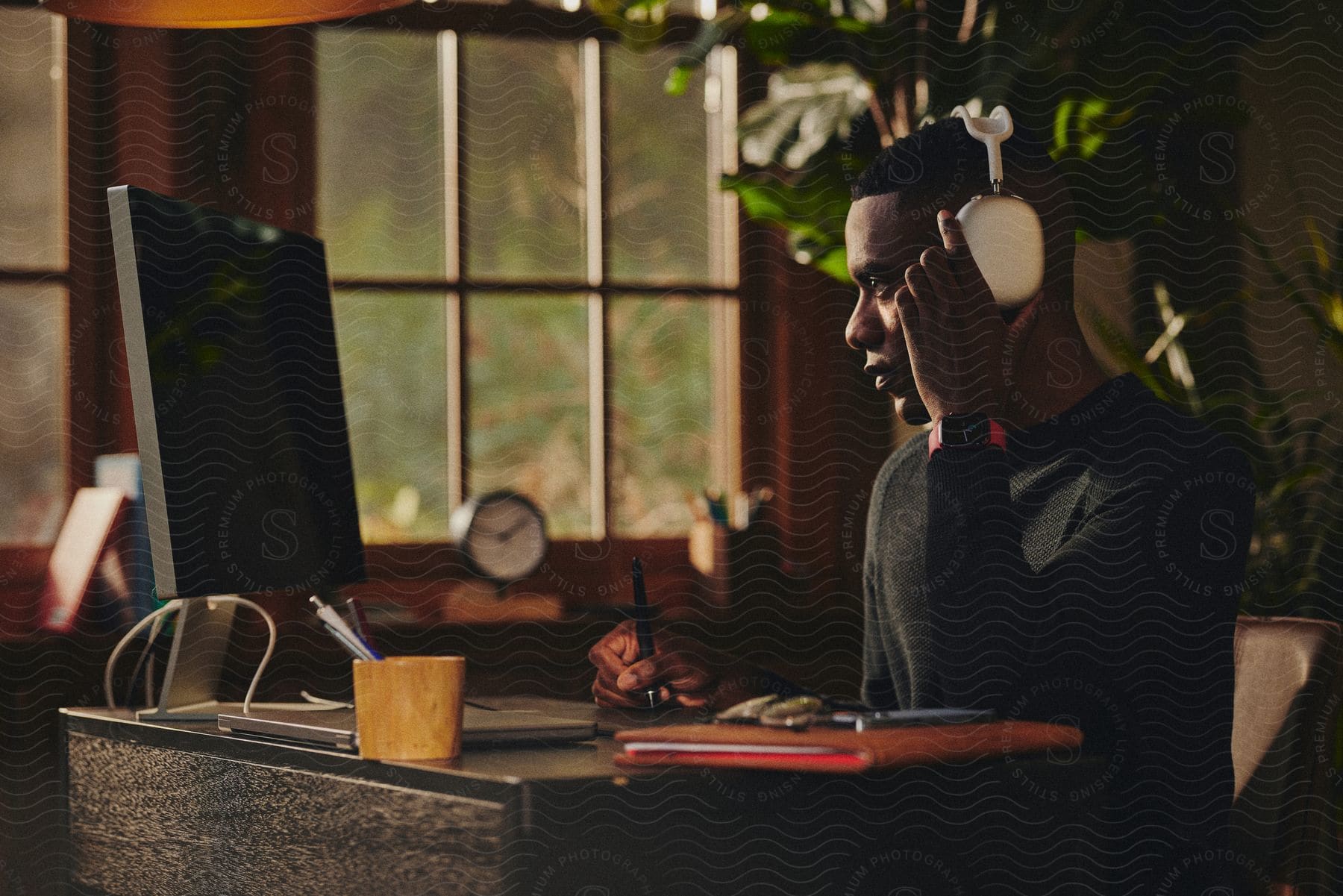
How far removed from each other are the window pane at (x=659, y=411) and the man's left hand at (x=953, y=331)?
4.42ft

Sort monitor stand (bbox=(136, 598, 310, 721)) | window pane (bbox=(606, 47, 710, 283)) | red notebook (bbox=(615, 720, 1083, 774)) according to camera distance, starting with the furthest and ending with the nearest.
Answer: window pane (bbox=(606, 47, 710, 283)) < monitor stand (bbox=(136, 598, 310, 721)) < red notebook (bbox=(615, 720, 1083, 774))

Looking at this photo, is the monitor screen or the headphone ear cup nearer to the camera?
the monitor screen

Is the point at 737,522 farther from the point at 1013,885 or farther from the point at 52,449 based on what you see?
the point at 1013,885

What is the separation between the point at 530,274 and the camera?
242 cm

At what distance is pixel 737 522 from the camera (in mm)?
2395

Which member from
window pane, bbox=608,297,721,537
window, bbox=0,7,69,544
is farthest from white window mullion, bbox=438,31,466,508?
window, bbox=0,7,69,544

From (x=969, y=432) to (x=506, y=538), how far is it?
126cm

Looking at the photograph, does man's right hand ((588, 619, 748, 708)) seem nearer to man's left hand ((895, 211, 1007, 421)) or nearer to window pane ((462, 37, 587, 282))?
man's left hand ((895, 211, 1007, 421))

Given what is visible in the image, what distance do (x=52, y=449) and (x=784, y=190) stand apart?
1.20 metres

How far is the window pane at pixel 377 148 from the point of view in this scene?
233 centimetres

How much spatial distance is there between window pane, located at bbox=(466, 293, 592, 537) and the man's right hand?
1.27 metres

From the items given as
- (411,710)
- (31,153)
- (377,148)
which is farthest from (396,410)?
(411,710)

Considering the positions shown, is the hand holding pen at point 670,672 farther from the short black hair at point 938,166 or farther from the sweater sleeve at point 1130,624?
the short black hair at point 938,166

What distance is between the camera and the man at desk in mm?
1023
